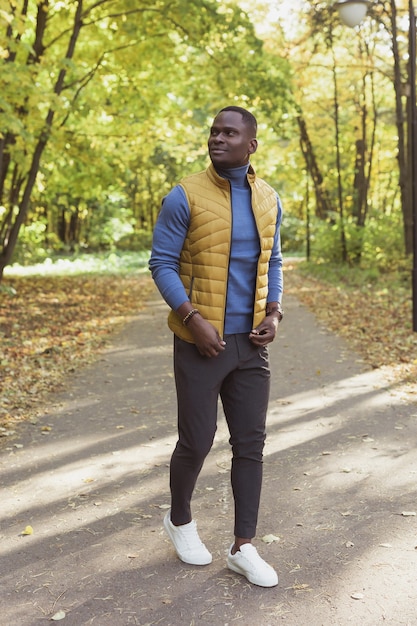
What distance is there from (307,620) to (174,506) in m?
0.93

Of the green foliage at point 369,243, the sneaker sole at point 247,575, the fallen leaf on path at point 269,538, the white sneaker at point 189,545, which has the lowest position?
the fallen leaf on path at point 269,538

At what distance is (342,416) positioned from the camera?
686cm

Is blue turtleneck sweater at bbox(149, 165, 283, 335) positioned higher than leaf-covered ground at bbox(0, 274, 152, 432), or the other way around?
blue turtleneck sweater at bbox(149, 165, 283, 335)

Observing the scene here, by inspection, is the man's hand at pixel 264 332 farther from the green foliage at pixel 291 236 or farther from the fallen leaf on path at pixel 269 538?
the green foliage at pixel 291 236

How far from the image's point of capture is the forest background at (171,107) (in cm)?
1250

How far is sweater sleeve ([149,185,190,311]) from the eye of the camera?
3.41m

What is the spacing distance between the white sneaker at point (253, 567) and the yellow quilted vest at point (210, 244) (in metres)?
1.04

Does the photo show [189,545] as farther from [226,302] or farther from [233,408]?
[226,302]

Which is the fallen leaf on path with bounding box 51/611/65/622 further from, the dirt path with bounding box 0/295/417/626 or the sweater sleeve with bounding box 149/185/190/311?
the sweater sleeve with bounding box 149/185/190/311

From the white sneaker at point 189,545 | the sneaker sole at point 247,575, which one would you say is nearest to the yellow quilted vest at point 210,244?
the white sneaker at point 189,545

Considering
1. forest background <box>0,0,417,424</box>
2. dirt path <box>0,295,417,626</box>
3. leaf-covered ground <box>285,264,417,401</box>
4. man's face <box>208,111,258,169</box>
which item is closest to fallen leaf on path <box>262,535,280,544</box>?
dirt path <box>0,295,417,626</box>

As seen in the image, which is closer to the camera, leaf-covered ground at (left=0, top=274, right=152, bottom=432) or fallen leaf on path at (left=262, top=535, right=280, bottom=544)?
fallen leaf on path at (left=262, top=535, right=280, bottom=544)

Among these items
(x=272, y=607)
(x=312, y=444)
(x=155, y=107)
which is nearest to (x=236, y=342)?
(x=272, y=607)

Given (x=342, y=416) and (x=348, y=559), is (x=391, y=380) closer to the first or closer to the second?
(x=342, y=416)
